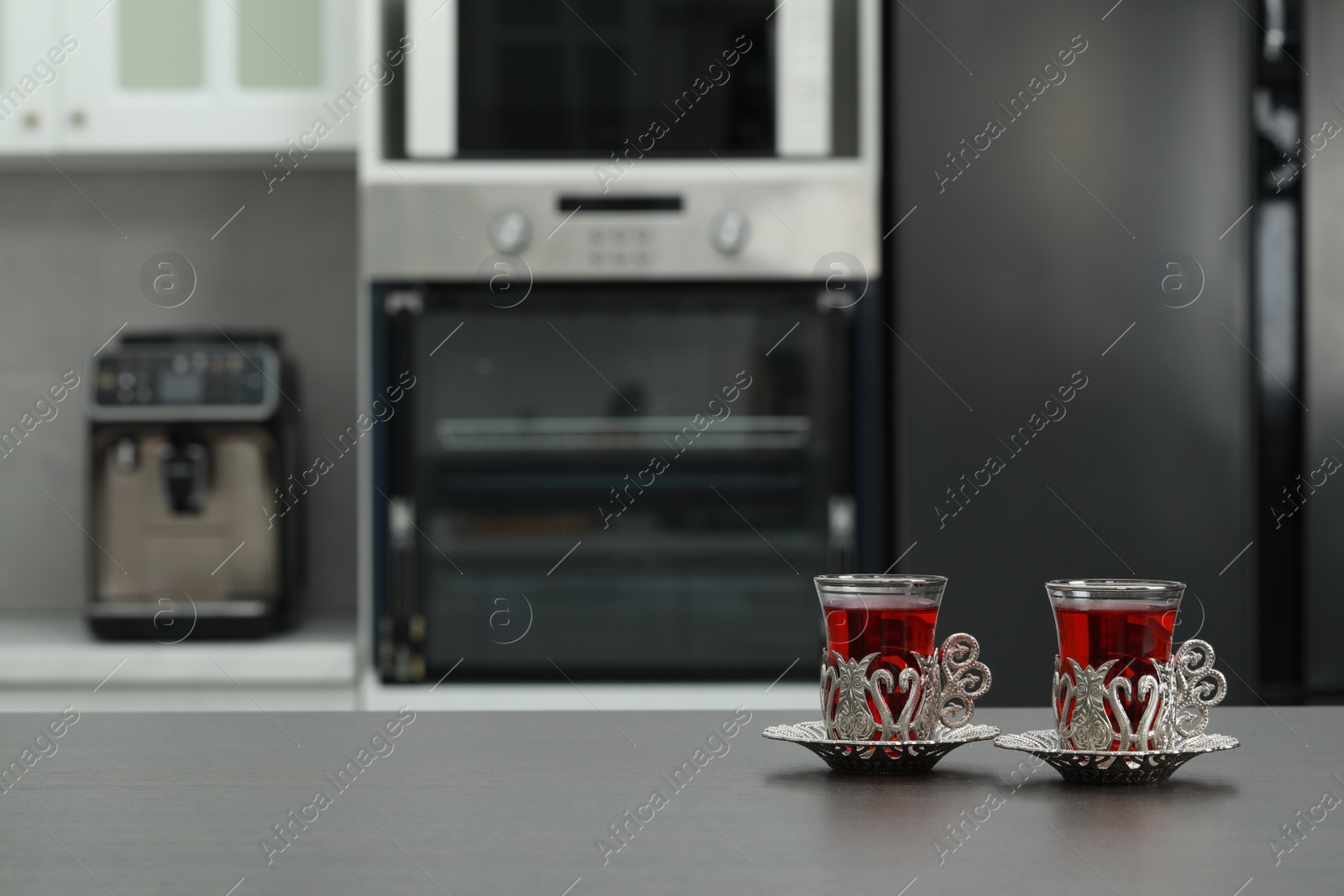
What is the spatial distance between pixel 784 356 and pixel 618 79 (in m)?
0.47

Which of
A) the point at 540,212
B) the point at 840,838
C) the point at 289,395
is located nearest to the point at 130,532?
the point at 289,395

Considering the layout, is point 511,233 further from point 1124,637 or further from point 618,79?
point 1124,637

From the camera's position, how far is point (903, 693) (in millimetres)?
628

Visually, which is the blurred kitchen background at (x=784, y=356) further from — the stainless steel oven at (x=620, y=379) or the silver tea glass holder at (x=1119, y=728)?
the silver tea glass holder at (x=1119, y=728)

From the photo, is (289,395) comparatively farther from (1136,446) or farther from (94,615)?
(1136,446)

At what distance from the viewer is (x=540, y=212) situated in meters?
1.83

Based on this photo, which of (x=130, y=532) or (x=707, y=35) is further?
(x=130, y=532)

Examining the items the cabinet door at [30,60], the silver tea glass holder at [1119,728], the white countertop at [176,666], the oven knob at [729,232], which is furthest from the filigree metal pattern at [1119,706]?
the cabinet door at [30,60]

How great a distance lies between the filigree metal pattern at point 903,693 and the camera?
627 mm

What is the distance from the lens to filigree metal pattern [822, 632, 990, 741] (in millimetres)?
627

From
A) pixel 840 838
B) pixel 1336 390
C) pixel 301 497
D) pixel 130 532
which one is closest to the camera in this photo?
pixel 840 838

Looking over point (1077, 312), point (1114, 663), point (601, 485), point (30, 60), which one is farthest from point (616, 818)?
point (30, 60)

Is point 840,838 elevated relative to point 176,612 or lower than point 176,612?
elevated

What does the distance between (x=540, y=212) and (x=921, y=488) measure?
2.19 feet
